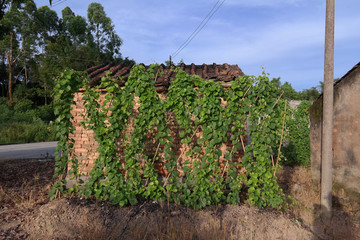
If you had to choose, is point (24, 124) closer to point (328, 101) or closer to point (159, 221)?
point (159, 221)

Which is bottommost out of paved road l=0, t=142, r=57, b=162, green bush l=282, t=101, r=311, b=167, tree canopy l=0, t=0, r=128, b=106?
paved road l=0, t=142, r=57, b=162

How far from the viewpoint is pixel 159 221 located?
422 cm

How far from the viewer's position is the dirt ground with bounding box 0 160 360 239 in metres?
3.87

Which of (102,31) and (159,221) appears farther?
(102,31)

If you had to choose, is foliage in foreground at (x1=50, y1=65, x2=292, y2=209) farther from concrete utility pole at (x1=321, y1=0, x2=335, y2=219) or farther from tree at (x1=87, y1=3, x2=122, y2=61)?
tree at (x1=87, y1=3, x2=122, y2=61)

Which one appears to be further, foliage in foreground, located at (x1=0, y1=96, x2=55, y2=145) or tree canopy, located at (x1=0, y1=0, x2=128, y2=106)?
tree canopy, located at (x1=0, y1=0, x2=128, y2=106)

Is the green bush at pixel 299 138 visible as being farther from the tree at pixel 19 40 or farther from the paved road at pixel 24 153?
the tree at pixel 19 40

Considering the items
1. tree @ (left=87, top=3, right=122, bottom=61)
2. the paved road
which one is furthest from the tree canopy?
the paved road

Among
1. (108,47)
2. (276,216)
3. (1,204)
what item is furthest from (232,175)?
(108,47)

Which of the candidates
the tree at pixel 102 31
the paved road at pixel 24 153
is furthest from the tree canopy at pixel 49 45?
the paved road at pixel 24 153

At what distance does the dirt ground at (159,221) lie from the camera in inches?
152

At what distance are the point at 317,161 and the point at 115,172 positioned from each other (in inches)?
209

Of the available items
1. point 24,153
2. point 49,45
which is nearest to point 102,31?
point 49,45

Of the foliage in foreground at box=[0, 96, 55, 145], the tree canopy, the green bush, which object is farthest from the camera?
the tree canopy
